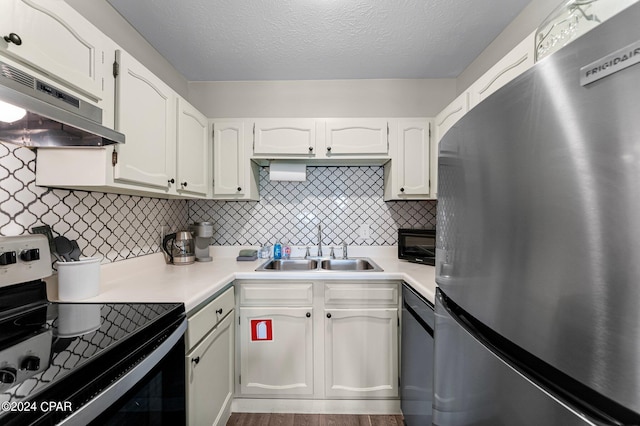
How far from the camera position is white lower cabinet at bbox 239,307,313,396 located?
1759 millimetres

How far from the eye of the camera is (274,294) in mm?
1767

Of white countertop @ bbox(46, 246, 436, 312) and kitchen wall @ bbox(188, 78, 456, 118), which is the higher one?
kitchen wall @ bbox(188, 78, 456, 118)

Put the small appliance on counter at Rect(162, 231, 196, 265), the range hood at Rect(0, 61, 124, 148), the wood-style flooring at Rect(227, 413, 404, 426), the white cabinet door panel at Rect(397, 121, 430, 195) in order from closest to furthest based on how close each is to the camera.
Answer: the range hood at Rect(0, 61, 124, 148) → the wood-style flooring at Rect(227, 413, 404, 426) → the small appliance on counter at Rect(162, 231, 196, 265) → the white cabinet door panel at Rect(397, 121, 430, 195)

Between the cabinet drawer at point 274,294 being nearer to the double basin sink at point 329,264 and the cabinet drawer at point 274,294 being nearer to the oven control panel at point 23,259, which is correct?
the double basin sink at point 329,264

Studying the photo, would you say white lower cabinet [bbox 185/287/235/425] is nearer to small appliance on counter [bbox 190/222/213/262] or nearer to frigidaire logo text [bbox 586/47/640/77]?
small appliance on counter [bbox 190/222/213/262]

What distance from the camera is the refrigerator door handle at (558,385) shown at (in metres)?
0.30

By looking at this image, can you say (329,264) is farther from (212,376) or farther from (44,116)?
(44,116)

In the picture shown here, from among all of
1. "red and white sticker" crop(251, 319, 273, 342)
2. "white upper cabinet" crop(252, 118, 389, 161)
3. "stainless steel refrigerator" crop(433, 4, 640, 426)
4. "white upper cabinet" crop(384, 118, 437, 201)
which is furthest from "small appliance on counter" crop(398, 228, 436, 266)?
"stainless steel refrigerator" crop(433, 4, 640, 426)

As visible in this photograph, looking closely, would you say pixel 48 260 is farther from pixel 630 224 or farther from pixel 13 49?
pixel 630 224

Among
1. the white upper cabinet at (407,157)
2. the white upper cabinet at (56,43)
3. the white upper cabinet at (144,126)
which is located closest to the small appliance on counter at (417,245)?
the white upper cabinet at (407,157)

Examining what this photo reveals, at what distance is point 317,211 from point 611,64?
84.7 inches

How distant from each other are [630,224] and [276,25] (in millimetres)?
1983

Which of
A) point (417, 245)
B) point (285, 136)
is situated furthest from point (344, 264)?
point (285, 136)

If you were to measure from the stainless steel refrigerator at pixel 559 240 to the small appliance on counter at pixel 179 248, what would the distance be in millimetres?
1985
